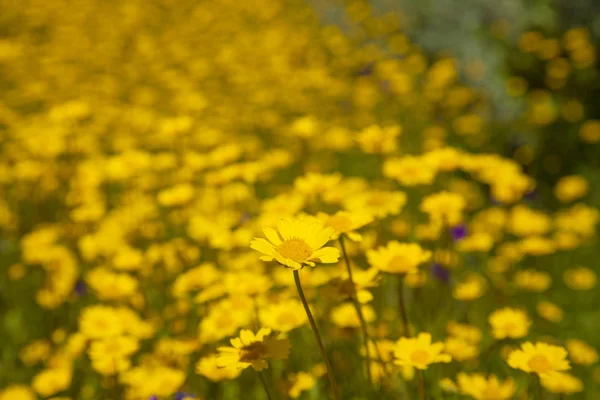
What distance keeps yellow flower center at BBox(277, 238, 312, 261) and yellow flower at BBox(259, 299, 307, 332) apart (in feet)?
1.47

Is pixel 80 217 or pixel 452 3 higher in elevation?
pixel 452 3

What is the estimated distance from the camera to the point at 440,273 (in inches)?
75.8

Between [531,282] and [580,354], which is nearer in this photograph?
[580,354]

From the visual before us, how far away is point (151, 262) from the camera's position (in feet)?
7.13

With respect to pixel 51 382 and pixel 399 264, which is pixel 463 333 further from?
pixel 51 382

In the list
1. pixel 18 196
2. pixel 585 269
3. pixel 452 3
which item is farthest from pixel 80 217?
pixel 452 3

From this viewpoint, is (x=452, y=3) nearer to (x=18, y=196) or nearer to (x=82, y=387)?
(x=18, y=196)

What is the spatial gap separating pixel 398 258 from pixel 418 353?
8.2 inches

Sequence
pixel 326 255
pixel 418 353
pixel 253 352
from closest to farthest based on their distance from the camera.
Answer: pixel 326 255, pixel 253 352, pixel 418 353

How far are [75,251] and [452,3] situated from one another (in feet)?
11.2

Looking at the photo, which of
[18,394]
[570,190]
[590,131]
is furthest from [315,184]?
[590,131]

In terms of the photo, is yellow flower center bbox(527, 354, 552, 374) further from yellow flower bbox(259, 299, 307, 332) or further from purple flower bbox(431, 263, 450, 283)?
purple flower bbox(431, 263, 450, 283)

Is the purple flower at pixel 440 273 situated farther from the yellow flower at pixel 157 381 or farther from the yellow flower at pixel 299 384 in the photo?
the yellow flower at pixel 157 381

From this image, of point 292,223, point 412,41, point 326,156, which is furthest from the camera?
point 412,41
